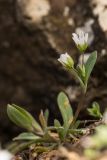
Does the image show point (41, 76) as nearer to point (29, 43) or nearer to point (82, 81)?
point (29, 43)

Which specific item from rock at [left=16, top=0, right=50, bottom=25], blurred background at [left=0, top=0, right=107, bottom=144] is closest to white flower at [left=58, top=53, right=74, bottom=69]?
blurred background at [left=0, top=0, right=107, bottom=144]

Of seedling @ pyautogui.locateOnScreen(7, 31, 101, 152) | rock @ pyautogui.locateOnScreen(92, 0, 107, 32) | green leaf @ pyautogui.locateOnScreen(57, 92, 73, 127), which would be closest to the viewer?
seedling @ pyautogui.locateOnScreen(7, 31, 101, 152)

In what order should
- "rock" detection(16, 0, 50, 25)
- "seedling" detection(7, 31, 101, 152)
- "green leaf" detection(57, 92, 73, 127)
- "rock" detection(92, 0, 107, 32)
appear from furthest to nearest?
"rock" detection(16, 0, 50, 25), "rock" detection(92, 0, 107, 32), "green leaf" detection(57, 92, 73, 127), "seedling" detection(7, 31, 101, 152)

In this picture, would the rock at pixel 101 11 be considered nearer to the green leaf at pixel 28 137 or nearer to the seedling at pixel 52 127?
the seedling at pixel 52 127

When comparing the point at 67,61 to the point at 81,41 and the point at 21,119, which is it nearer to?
the point at 81,41

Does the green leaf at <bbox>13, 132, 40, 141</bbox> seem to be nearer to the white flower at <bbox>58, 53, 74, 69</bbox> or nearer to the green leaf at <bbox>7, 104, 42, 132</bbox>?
the green leaf at <bbox>7, 104, 42, 132</bbox>

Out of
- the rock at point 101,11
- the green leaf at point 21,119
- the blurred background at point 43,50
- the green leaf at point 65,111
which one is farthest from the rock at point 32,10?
the green leaf at point 21,119

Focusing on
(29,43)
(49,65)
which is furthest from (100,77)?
(29,43)

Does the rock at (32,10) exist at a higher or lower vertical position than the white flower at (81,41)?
higher

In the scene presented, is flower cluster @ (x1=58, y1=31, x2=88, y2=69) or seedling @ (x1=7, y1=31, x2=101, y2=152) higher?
flower cluster @ (x1=58, y1=31, x2=88, y2=69)
